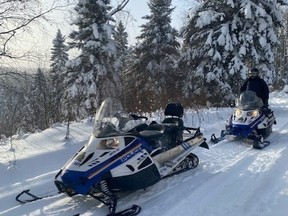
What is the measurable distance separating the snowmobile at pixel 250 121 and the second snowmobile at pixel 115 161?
2.78 m

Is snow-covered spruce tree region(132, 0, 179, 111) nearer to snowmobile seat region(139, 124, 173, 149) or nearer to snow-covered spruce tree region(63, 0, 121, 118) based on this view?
snow-covered spruce tree region(63, 0, 121, 118)

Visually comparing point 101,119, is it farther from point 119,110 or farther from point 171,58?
point 171,58

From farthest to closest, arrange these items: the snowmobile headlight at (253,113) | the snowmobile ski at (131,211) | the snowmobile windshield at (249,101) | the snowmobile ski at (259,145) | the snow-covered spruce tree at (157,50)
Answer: the snow-covered spruce tree at (157,50), the snowmobile windshield at (249,101), the snowmobile headlight at (253,113), the snowmobile ski at (259,145), the snowmobile ski at (131,211)

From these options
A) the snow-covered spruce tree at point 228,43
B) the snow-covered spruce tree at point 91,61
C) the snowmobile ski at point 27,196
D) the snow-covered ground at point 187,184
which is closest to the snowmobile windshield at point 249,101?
the snow-covered ground at point 187,184

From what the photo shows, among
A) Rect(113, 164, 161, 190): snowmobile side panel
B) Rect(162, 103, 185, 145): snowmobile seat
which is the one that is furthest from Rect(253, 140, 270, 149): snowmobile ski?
Rect(113, 164, 161, 190): snowmobile side panel

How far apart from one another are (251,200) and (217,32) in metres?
11.3

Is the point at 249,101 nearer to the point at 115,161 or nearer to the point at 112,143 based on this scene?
the point at 112,143

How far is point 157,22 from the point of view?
2288 centimetres

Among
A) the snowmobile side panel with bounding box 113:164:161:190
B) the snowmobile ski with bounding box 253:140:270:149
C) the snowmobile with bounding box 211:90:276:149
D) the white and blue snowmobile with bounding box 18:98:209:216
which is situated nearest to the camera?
the white and blue snowmobile with bounding box 18:98:209:216

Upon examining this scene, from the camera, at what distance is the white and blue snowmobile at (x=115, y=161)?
4.67 metres

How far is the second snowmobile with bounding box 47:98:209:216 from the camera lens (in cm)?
467

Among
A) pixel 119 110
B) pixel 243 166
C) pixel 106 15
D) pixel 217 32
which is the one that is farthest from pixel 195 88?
pixel 119 110

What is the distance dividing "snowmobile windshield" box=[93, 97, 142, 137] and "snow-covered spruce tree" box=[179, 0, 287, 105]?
998 cm

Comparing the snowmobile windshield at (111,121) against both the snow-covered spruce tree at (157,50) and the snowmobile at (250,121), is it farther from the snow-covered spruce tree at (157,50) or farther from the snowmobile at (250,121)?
the snow-covered spruce tree at (157,50)
